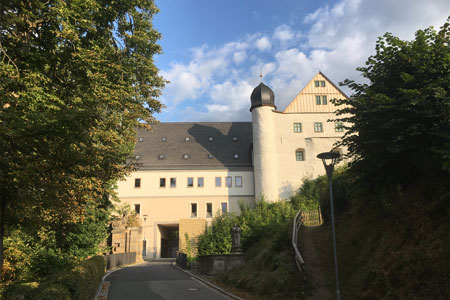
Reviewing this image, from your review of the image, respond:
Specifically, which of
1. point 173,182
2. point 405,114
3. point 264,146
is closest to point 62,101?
point 405,114

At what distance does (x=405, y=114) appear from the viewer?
10305 millimetres

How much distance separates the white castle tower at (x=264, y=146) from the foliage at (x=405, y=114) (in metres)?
30.8

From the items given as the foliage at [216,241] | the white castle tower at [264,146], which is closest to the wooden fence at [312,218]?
the foliage at [216,241]

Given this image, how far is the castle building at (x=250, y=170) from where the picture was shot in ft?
143

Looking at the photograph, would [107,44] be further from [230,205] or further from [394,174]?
[230,205]

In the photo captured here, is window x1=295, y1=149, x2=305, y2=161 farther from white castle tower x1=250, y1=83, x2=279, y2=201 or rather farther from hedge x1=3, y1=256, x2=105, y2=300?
hedge x1=3, y1=256, x2=105, y2=300

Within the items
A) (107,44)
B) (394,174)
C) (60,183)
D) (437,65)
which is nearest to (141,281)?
(60,183)

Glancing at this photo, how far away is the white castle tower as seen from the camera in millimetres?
42812

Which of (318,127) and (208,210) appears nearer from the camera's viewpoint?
(318,127)

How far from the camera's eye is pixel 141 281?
1811 centimetres

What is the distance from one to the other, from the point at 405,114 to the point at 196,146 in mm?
40129

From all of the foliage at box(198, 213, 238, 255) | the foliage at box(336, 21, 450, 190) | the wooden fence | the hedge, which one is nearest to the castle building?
the foliage at box(198, 213, 238, 255)

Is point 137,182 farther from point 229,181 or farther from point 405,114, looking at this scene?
point 405,114

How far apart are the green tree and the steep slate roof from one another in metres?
27.1
